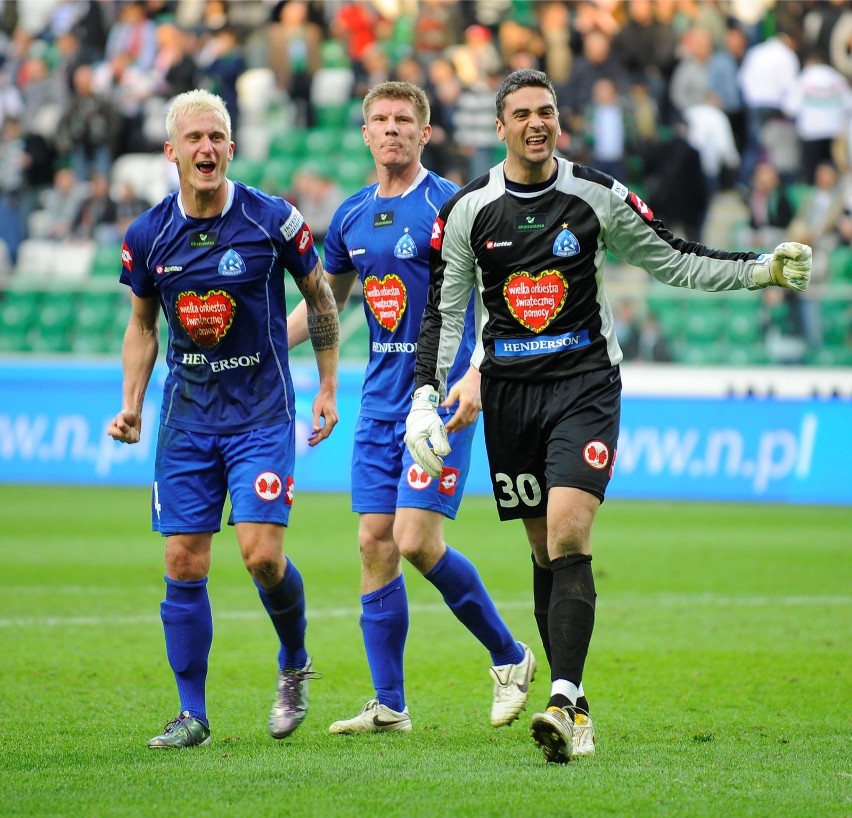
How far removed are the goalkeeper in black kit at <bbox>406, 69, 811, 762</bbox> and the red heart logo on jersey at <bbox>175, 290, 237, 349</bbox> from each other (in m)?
0.80

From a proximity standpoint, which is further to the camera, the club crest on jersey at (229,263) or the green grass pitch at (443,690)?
the club crest on jersey at (229,263)

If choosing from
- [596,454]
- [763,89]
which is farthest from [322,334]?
[763,89]

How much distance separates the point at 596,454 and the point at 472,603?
1.04 metres

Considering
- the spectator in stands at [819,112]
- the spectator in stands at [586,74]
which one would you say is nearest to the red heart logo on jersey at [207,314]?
the spectator in stands at [586,74]

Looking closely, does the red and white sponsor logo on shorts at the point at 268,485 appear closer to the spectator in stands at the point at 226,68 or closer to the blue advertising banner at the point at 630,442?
the blue advertising banner at the point at 630,442

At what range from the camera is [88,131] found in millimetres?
22234

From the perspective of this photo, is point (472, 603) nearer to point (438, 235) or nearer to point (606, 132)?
point (438, 235)

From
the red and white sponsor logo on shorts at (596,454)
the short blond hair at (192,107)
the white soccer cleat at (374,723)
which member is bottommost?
the white soccer cleat at (374,723)

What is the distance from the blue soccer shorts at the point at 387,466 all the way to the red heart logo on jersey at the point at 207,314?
78 cm

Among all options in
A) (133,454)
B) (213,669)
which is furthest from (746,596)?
(133,454)

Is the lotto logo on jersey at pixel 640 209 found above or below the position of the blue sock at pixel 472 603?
above

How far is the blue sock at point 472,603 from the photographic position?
6.37 m

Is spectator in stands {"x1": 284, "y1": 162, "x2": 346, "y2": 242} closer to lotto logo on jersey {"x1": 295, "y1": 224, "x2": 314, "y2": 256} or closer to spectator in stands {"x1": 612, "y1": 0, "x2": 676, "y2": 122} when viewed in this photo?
spectator in stands {"x1": 612, "y1": 0, "x2": 676, "y2": 122}

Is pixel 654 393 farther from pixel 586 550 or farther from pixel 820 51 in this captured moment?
pixel 586 550
